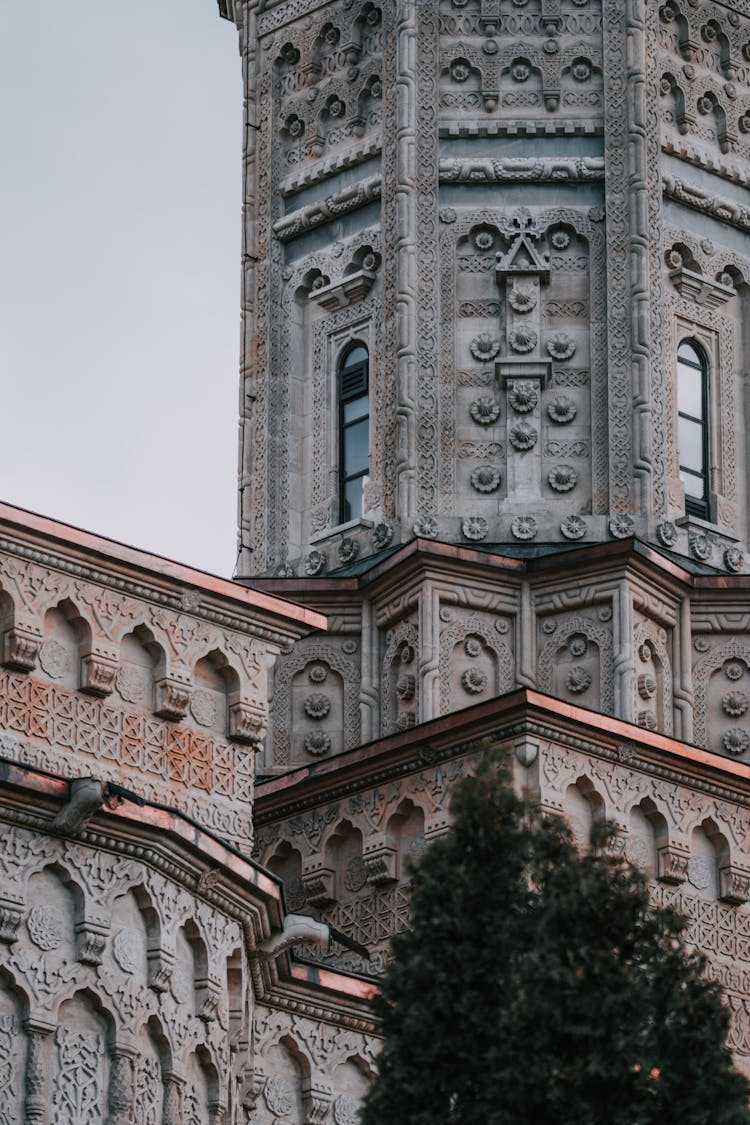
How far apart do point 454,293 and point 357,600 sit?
3.54 m

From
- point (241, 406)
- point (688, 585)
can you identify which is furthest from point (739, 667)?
point (241, 406)

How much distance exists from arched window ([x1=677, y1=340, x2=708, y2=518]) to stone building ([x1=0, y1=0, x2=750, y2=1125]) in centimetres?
5

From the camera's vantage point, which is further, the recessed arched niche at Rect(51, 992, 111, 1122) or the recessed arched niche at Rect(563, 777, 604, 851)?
the recessed arched niche at Rect(563, 777, 604, 851)

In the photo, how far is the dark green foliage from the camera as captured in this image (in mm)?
18516

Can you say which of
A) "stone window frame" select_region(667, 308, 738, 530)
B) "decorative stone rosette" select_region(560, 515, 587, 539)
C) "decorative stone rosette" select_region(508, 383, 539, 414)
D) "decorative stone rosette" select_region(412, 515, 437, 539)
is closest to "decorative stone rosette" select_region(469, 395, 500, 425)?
"decorative stone rosette" select_region(508, 383, 539, 414)

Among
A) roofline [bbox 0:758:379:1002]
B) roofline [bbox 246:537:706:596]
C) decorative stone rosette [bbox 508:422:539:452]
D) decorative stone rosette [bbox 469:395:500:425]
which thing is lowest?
roofline [bbox 0:758:379:1002]

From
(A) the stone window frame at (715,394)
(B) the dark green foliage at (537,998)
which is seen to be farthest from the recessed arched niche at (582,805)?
(B) the dark green foliage at (537,998)

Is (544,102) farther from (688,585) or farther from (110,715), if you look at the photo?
(110,715)

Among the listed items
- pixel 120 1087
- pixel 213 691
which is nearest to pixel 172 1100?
pixel 120 1087

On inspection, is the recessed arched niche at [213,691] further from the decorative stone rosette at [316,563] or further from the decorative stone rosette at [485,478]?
the decorative stone rosette at [485,478]

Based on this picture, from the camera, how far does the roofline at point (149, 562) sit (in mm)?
24906

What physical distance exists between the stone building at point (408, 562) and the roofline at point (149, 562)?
0.13 ft

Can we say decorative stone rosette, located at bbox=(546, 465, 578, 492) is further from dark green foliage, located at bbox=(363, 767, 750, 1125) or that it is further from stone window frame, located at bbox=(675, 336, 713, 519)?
dark green foliage, located at bbox=(363, 767, 750, 1125)

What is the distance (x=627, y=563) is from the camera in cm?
3177
